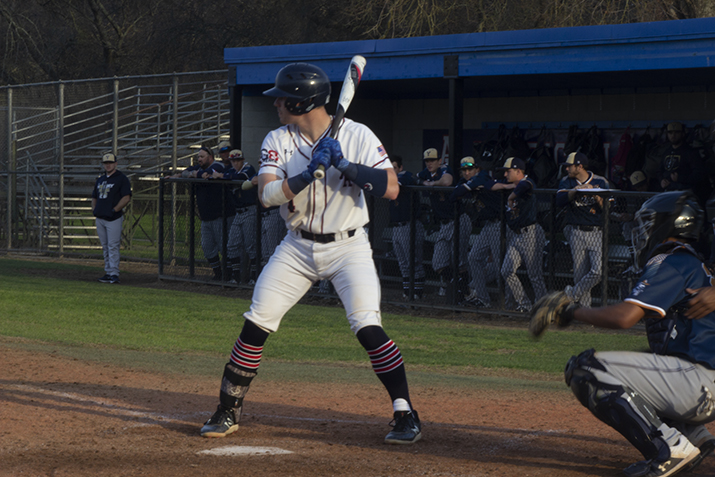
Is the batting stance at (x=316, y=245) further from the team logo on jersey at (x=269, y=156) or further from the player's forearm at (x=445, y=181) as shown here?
the player's forearm at (x=445, y=181)

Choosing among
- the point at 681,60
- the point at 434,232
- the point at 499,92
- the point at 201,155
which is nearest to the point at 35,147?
the point at 201,155

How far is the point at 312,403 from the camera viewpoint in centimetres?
537

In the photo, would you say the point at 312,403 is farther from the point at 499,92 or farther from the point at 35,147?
the point at 35,147

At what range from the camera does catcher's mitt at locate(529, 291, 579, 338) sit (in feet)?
11.8

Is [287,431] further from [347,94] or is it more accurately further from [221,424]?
[347,94]

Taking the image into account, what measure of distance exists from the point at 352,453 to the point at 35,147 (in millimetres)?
15256

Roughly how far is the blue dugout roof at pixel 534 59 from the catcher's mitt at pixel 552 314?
720 cm

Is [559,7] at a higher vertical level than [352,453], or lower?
higher

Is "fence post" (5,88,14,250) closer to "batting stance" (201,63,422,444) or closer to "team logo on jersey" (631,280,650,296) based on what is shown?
"batting stance" (201,63,422,444)

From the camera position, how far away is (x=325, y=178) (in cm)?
427

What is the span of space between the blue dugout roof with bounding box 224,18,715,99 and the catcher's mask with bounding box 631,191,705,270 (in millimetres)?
6844

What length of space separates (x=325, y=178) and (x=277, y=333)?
4.60 metres

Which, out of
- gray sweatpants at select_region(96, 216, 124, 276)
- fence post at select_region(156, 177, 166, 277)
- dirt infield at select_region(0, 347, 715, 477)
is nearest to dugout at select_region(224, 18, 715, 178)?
fence post at select_region(156, 177, 166, 277)

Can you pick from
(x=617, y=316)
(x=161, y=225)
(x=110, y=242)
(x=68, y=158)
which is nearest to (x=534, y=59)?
(x=161, y=225)
